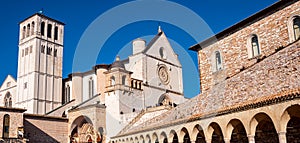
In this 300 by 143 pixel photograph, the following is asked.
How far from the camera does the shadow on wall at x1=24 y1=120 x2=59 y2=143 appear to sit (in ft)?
97.3

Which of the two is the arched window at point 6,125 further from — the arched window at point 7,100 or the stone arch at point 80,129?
the arched window at point 7,100

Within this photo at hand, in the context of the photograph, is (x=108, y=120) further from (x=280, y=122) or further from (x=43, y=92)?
(x=280, y=122)

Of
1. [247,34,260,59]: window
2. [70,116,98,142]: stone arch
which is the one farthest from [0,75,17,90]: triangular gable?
[247,34,260,59]: window

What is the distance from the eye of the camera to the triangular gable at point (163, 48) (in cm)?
4078

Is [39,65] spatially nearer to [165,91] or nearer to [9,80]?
[9,80]

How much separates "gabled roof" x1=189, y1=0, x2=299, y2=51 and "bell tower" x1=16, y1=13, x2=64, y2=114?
28.5 m

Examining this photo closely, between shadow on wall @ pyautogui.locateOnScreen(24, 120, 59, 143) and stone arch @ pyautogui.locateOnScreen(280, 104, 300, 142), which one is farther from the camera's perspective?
shadow on wall @ pyautogui.locateOnScreen(24, 120, 59, 143)

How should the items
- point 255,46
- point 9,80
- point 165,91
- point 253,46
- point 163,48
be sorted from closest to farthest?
1. point 255,46
2. point 253,46
3. point 165,91
4. point 163,48
5. point 9,80

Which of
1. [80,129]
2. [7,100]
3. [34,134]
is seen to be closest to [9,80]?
[7,100]

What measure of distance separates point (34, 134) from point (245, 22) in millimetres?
20992

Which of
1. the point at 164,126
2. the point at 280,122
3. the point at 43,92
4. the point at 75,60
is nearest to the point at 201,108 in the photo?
the point at 164,126

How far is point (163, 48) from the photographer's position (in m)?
43.0

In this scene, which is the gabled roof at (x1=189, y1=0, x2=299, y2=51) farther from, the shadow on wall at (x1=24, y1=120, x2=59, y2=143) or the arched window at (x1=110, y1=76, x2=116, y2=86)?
the shadow on wall at (x1=24, y1=120, x2=59, y2=143)

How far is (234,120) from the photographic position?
50.4 ft
